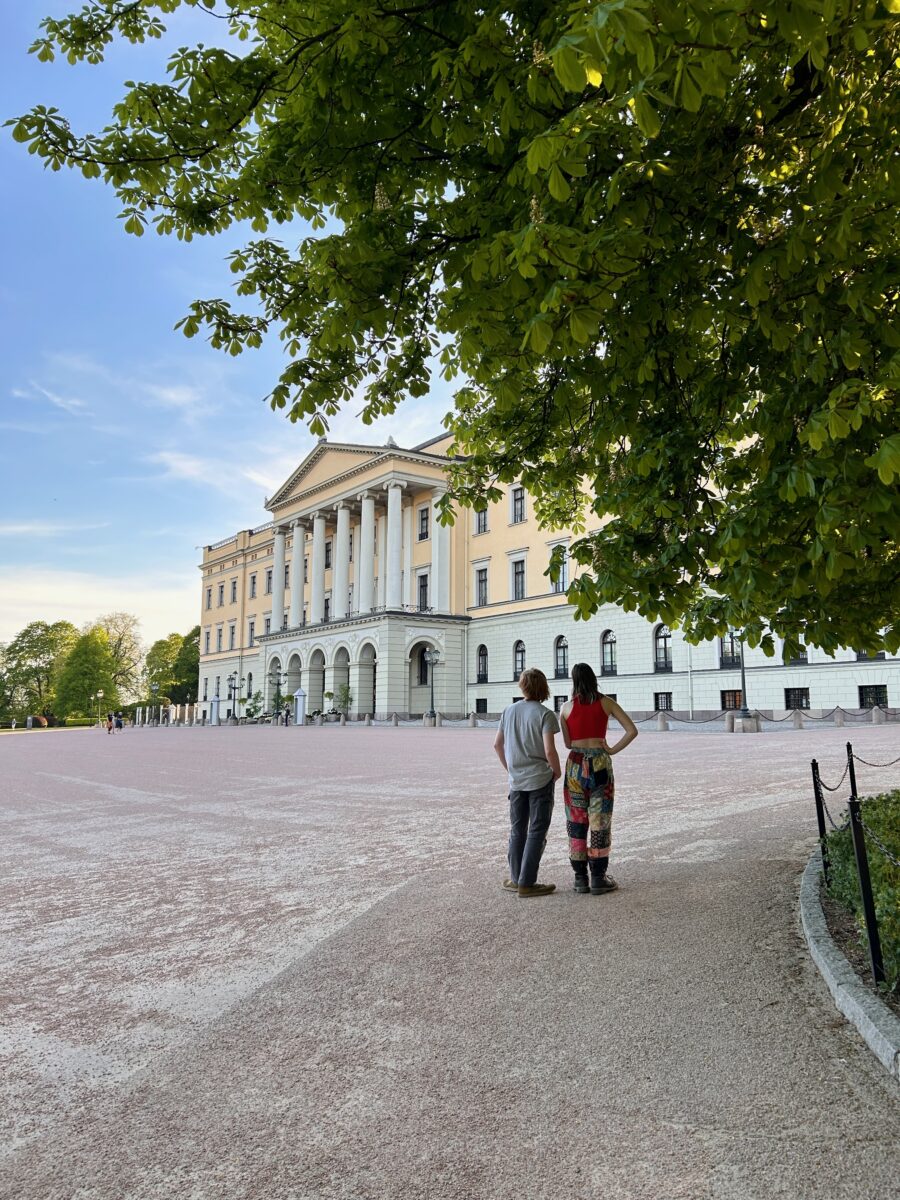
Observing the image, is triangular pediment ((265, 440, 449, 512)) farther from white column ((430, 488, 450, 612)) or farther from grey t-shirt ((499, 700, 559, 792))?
grey t-shirt ((499, 700, 559, 792))

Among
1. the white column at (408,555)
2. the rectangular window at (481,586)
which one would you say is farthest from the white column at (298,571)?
the rectangular window at (481,586)

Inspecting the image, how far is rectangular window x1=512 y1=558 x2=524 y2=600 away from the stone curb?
158ft

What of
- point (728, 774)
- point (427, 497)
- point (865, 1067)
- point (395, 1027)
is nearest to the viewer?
point (865, 1067)

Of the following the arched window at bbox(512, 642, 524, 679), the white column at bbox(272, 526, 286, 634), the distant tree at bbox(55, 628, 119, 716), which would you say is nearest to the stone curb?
the arched window at bbox(512, 642, 524, 679)

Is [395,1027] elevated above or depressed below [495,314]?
below

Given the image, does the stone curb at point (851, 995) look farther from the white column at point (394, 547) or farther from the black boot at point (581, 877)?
the white column at point (394, 547)

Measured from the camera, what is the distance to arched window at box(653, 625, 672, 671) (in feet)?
138

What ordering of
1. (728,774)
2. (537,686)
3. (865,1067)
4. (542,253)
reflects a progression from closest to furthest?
(542,253) → (865,1067) → (537,686) → (728,774)

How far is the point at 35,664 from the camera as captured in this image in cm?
10088

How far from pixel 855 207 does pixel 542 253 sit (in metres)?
1.60

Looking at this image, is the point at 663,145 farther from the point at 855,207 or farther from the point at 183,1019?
the point at 183,1019

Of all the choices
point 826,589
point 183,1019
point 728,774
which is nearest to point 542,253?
point 826,589

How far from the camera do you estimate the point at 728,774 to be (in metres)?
15.1

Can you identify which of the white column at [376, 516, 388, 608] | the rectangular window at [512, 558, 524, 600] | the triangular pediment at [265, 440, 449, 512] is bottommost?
the rectangular window at [512, 558, 524, 600]
